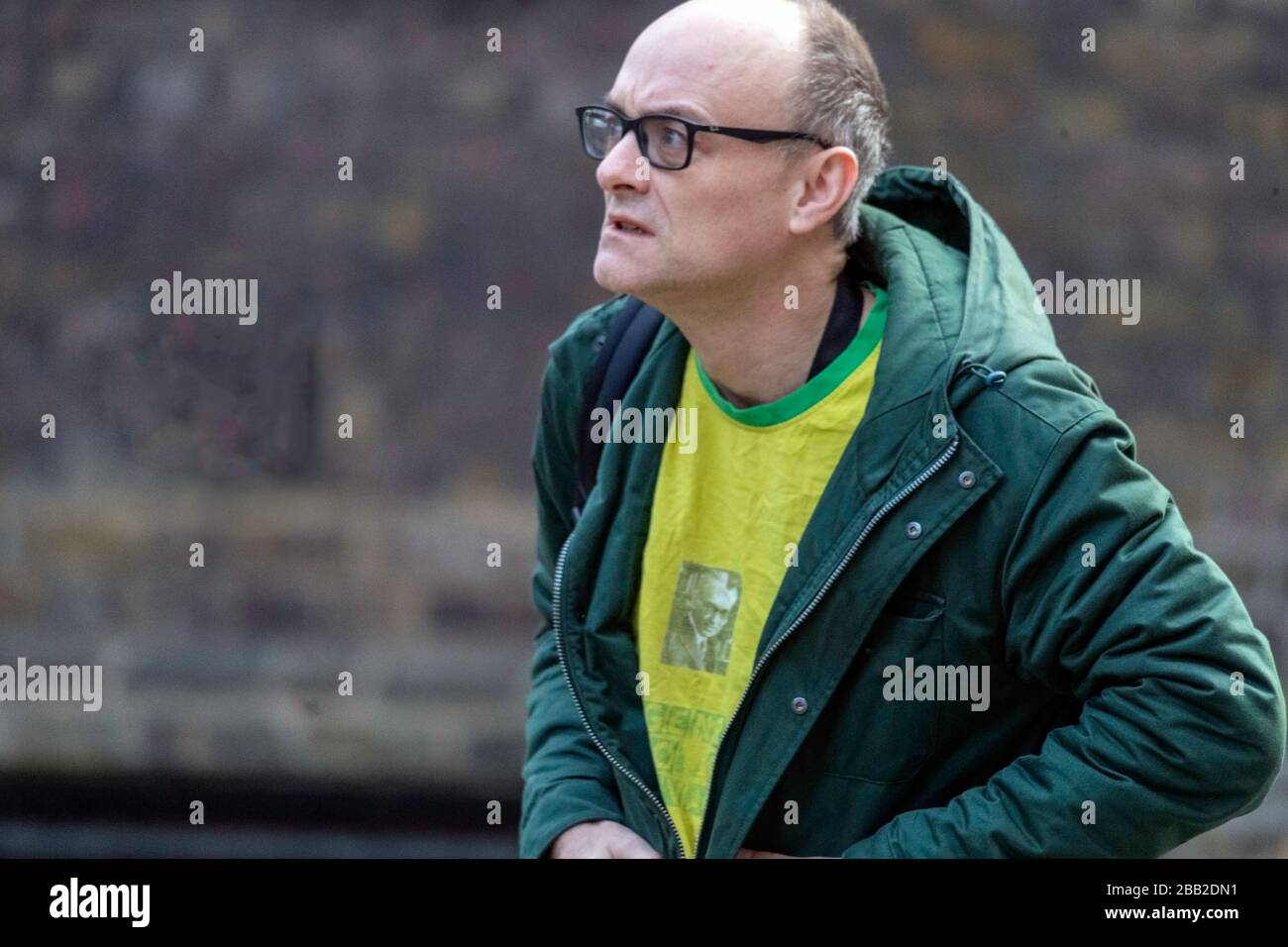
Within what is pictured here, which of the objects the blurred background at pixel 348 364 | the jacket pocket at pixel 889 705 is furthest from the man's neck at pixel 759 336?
the blurred background at pixel 348 364

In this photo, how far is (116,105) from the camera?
17.9 ft

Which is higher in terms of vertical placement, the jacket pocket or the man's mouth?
the man's mouth

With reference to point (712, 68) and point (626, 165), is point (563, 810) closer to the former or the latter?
point (626, 165)

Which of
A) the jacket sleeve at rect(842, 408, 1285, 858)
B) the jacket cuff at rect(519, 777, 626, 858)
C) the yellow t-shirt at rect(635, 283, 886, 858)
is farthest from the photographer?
the jacket cuff at rect(519, 777, 626, 858)

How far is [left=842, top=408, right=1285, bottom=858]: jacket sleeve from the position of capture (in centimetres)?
197

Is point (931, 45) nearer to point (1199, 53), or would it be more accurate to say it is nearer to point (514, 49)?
point (1199, 53)

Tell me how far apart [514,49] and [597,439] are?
3.20 m

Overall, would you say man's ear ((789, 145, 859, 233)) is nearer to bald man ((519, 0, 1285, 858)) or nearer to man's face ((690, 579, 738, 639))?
bald man ((519, 0, 1285, 858))

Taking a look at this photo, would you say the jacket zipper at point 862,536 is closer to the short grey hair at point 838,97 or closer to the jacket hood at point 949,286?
the jacket hood at point 949,286

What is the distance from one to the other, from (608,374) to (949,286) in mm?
524

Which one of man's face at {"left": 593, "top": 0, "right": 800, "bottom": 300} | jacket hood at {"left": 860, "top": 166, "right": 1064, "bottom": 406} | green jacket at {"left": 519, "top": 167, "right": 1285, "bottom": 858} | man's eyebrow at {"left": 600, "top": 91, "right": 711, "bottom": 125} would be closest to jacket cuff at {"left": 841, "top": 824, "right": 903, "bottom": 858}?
green jacket at {"left": 519, "top": 167, "right": 1285, "bottom": 858}

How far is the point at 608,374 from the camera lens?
2.48 meters

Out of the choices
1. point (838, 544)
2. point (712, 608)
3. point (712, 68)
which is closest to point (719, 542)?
point (712, 608)
